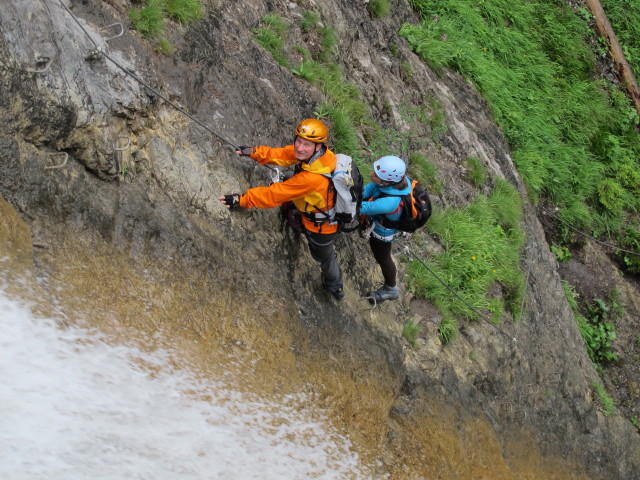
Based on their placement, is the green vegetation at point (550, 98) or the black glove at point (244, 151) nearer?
the black glove at point (244, 151)

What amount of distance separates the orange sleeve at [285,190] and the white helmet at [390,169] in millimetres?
675

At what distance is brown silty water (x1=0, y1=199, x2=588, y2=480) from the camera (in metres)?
5.02

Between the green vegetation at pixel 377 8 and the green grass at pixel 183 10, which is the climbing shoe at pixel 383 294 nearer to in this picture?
the green grass at pixel 183 10

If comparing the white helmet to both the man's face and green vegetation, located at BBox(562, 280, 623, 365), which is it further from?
green vegetation, located at BBox(562, 280, 623, 365)

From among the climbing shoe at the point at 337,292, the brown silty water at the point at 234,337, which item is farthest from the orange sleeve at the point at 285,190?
the climbing shoe at the point at 337,292

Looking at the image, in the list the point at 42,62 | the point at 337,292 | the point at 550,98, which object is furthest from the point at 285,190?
the point at 550,98

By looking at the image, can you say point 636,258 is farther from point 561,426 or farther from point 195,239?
point 195,239

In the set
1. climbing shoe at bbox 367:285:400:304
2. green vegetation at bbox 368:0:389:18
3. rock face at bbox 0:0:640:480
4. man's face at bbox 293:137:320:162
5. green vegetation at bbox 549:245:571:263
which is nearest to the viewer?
rock face at bbox 0:0:640:480

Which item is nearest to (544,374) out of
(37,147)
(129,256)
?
(129,256)

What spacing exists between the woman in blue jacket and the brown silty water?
124 cm

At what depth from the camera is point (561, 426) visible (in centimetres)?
968

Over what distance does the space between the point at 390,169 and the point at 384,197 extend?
0.35m

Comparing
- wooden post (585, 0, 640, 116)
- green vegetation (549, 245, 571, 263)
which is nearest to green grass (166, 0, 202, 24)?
green vegetation (549, 245, 571, 263)

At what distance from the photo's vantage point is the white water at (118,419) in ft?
13.8
